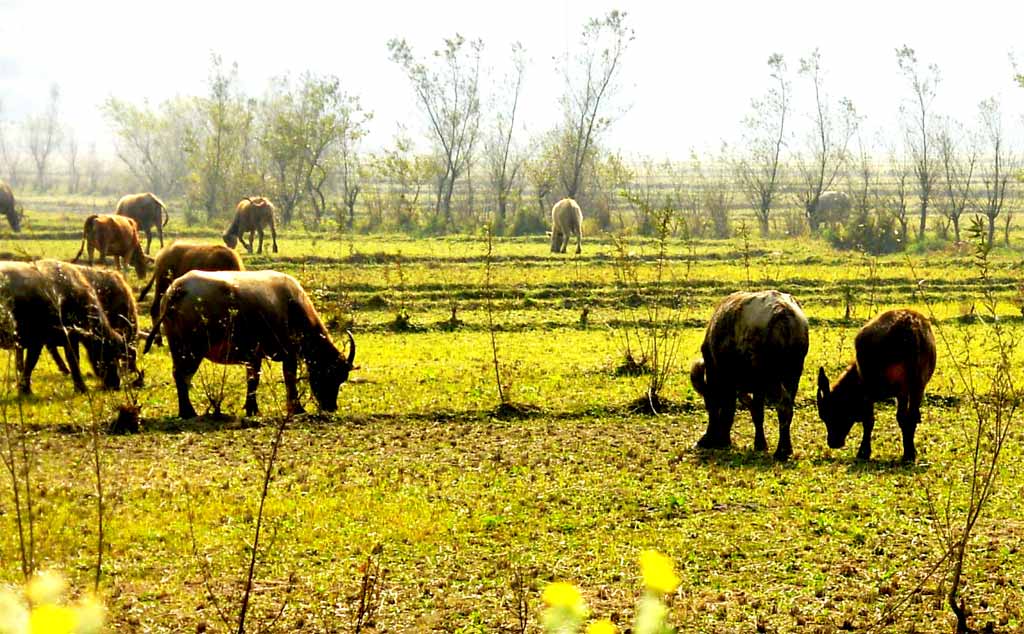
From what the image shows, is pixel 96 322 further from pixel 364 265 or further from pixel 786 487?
pixel 364 265

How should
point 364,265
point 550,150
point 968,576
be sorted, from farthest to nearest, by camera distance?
point 550,150, point 364,265, point 968,576

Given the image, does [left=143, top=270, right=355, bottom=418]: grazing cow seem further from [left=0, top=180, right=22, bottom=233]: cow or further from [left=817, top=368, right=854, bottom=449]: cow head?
[left=0, top=180, right=22, bottom=233]: cow

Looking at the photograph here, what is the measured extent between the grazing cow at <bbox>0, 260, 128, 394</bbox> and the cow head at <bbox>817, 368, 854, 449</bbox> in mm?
7885

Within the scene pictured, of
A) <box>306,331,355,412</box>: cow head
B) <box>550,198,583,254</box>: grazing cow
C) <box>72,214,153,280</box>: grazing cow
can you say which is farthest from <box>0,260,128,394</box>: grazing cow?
<box>550,198,583,254</box>: grazing cow

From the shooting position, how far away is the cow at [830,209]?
166ft

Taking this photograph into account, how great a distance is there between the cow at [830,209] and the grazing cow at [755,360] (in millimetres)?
38279

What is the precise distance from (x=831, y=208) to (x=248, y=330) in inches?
1734

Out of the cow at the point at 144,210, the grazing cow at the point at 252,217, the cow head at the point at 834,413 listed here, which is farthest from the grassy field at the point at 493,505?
the cow at the point at 144,210

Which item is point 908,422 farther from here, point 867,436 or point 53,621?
point 53,621

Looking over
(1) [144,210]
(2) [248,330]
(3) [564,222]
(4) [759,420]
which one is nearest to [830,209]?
(3) [564,222]

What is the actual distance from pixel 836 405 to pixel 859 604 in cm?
467

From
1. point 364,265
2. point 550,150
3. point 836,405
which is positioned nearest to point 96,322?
point 836,405

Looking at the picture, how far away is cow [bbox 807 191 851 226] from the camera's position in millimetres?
50566

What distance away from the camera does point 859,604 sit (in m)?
7.23
